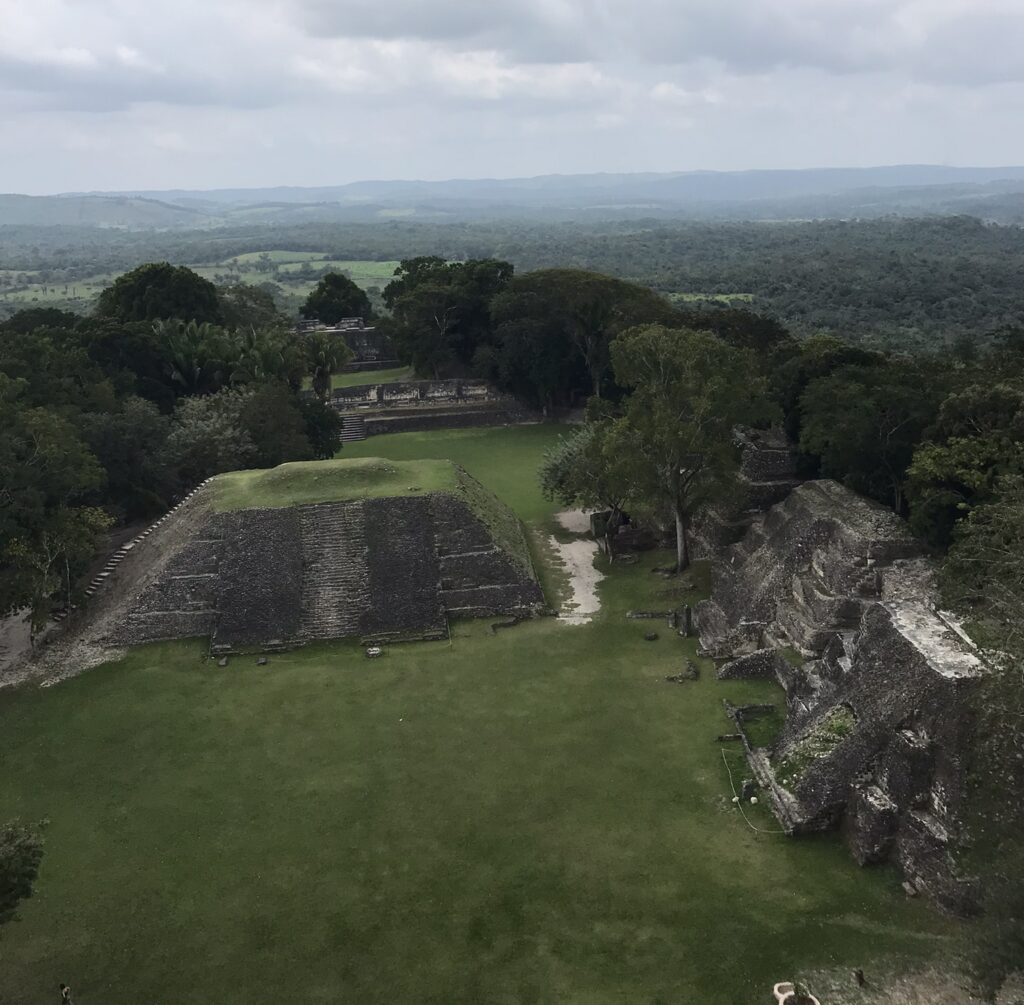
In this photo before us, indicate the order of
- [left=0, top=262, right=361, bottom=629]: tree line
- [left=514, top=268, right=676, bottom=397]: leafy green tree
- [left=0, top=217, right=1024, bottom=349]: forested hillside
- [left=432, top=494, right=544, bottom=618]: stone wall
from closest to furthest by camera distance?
[left=0, top=262, right=361, bottom=629]: tree line
[left=432, top=494, right=544, bottom=618]: stone wall
[left=514, top=268, right=676, bottom=397]: leafy green tree
[left=0, top=217, right=1024, bottom=349]: forested hillside

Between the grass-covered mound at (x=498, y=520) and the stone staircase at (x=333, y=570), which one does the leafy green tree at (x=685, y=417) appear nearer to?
the grass-covered mound at (x=498, y=520)

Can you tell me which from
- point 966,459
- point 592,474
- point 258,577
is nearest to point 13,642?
point 258,577

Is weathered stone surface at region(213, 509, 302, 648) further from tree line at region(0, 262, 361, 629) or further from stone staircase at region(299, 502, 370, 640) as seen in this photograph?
tree line at region(0, 262, 361, 629)

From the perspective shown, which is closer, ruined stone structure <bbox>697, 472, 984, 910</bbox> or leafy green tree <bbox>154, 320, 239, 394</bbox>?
ruined stone structure <bbox>697, 472, 984, 910</bbox>

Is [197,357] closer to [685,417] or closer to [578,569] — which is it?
[578,569]

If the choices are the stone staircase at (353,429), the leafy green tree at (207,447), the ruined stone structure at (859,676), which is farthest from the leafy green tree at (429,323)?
the ruined stone structure at (859,676)

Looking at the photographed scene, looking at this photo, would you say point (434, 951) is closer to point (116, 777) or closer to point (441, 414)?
point (116, 777)

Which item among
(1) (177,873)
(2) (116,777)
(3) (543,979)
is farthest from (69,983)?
(3) (543,979)

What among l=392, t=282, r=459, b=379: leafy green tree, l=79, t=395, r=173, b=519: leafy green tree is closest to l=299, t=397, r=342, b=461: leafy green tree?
l=79, t=395, r=173, b=519: leafy green tree
